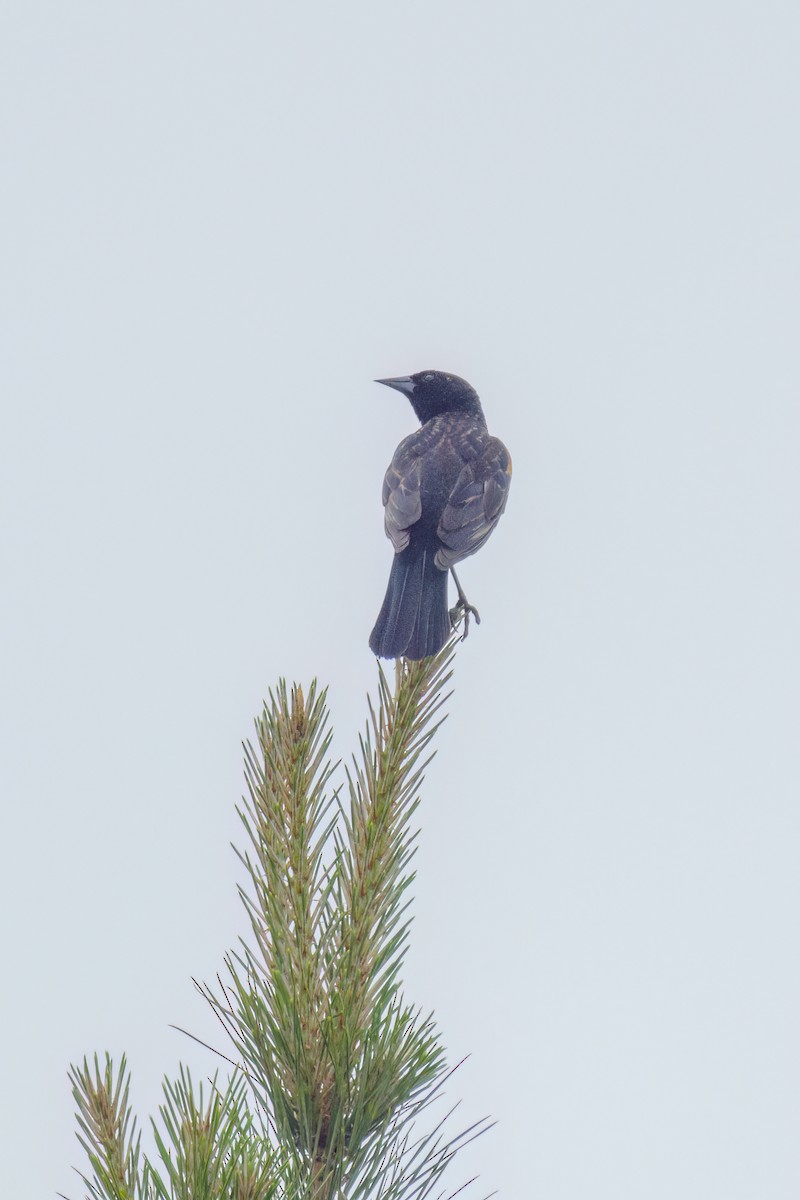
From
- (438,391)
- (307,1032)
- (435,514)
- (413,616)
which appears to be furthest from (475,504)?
(307,1032)

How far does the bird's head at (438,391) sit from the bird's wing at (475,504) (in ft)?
3.10

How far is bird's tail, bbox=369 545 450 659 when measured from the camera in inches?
123

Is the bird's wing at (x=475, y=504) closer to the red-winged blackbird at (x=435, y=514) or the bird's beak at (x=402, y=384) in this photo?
the red-winged blackbird at (x=435, y=514)

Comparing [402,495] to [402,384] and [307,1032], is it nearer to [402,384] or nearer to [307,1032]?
[402,384]

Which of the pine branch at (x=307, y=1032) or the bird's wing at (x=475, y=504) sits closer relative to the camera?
the pine branch at (x=307, y=1032)

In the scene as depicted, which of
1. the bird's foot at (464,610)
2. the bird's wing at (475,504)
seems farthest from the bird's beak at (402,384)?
the bird's foot at (464,610)

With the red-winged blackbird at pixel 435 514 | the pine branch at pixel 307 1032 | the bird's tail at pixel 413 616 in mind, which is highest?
the red-winged blackbird at pixel 435 514

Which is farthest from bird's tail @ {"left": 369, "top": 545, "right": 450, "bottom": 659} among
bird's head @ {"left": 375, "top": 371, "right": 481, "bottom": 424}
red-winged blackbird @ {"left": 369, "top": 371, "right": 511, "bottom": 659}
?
bird's head @ {"left": 375, "top": 371, "right": 481, "bottom": 424}

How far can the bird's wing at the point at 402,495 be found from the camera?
16.5 ft

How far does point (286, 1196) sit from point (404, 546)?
10.9ft

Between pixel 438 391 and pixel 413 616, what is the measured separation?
12.7ft

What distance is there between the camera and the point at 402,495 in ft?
17.2

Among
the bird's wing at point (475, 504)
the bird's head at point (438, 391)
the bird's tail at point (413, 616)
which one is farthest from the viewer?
the bird's head at point (438, 391)

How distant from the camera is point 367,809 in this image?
223 centimetres
